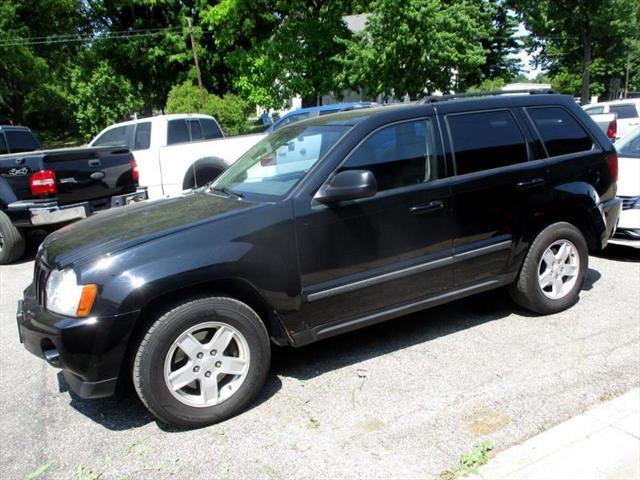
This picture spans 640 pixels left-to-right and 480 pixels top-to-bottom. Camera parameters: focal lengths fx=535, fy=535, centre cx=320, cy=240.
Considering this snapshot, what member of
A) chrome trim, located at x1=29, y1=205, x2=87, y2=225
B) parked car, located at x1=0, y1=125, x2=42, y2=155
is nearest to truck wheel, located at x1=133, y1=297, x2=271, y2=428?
chrome trim, located at x1=29, y1=205, x2=87, y2=225

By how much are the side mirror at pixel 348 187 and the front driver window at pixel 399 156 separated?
21 cm

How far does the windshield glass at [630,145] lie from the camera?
6.73m

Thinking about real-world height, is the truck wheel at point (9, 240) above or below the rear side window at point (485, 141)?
below

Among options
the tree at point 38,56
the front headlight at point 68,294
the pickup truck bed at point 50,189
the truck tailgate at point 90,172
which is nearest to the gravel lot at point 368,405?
the front headlight at point 68,294

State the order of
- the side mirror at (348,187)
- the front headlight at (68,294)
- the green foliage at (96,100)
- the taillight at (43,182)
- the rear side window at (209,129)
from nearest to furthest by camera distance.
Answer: the front headlight at (68,294)
the side mirror at (348,187)
the taillight at (43,182)
the rear side window at (209,129)
the green foliage at (96,100)

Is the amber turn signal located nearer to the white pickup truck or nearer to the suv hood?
the suv hood

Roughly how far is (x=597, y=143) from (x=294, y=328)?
3216 mm

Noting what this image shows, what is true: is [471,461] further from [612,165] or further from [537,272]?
[612,165]

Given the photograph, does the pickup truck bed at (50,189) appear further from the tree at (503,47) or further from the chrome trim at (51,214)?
the tree at (503,47)

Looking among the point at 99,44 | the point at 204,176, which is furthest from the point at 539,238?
the point at 99,44

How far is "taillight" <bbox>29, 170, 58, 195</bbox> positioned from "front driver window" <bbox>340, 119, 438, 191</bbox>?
202 inches

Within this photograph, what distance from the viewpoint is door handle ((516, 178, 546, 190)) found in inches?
165

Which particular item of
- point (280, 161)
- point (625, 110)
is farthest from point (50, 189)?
point (625, 110)

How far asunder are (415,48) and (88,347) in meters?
22.4
